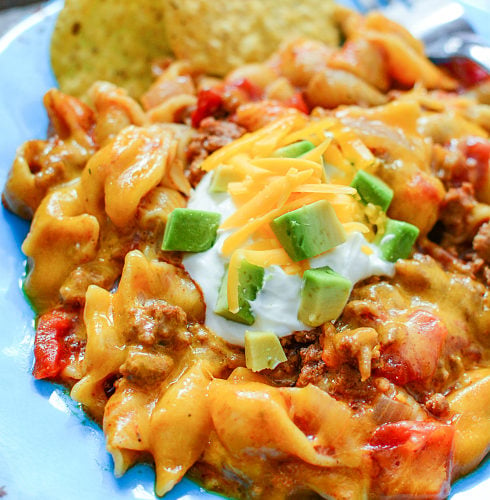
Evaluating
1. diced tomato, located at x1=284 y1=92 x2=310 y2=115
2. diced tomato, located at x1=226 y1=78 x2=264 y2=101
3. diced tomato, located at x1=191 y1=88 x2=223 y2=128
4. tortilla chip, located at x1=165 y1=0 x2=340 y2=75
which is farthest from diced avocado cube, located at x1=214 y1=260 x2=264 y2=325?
tortilla chip, located at x1=165 y1=0 x2=340 y2=75

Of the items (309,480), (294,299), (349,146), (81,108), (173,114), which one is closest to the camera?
(309,480)

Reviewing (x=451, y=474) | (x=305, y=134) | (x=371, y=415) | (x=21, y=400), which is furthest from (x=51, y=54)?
(x=451, y=474)

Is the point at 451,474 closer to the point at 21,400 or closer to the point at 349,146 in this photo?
the point at 349,146

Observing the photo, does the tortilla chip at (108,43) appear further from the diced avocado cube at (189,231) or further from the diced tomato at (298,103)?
the diced avocado cube at (189,231)

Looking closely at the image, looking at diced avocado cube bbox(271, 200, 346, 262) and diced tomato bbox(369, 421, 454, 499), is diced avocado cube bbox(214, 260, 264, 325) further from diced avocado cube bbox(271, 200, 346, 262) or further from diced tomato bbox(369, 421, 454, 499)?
diced tomato bbox(369, 421, 454, 499)

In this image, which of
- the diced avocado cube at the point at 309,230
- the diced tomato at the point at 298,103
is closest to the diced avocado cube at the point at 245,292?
the diced avocado cube at the point at 309,230

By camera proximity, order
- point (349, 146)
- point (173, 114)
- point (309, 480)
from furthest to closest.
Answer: point (173, 114), point (349, 146), point (309, 480)
